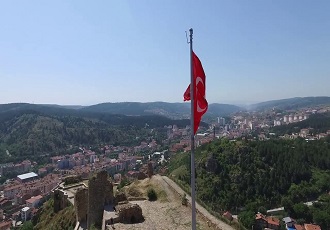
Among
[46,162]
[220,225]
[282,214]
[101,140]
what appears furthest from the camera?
[101,140]

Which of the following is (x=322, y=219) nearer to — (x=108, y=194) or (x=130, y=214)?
(x=108, y=194)

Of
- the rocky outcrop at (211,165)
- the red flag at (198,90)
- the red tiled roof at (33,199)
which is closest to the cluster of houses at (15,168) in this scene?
the red tiled roof at (33,199)

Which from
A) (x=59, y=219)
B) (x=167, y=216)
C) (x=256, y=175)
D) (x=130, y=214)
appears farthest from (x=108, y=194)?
(x=256, y=175)

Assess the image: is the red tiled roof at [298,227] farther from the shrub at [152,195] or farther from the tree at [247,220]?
the shrub at [152,195]

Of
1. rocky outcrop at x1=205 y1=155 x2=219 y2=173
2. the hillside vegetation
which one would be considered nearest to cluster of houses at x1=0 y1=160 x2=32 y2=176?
rocky outcrop at x1=205 y1=155 x2=219 y2=173

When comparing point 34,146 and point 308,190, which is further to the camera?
point 34,146

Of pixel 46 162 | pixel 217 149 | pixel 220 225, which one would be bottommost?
pixel 46 162

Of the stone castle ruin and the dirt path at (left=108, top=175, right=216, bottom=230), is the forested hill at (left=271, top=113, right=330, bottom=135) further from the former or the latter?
the stone castle ruin

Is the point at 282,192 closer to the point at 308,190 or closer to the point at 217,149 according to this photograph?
the point at 308,190

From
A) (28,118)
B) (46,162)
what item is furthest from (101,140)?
(46,162)
